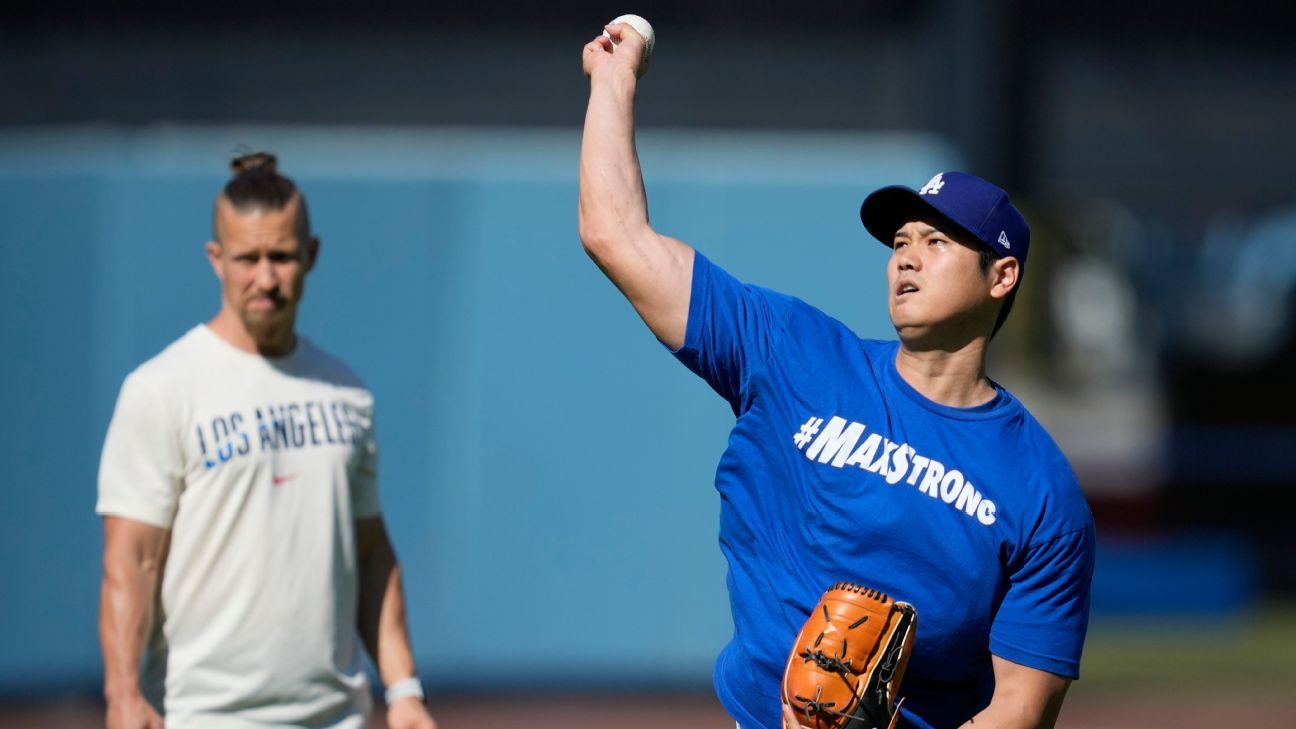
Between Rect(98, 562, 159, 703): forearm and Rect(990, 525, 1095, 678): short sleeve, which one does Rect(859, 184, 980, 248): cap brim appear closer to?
Rect(990, 525, 1095, 678): short sleeve

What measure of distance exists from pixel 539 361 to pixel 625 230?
252 inches

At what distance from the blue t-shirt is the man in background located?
1232 millimetres

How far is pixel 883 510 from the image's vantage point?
354 centimetres

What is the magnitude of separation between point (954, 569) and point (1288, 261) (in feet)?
53.3

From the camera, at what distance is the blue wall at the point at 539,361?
982 cm

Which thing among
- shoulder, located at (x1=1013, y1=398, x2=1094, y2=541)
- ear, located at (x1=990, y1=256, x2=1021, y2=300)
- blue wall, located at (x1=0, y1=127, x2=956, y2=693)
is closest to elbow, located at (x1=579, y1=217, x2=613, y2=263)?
ear, located at (x1=990, y1=256, x2=1021, y2=300)

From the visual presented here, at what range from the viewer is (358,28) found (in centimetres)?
1355

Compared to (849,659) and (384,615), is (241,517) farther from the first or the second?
(849,659)

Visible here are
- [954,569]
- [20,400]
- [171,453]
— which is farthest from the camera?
[20,400]

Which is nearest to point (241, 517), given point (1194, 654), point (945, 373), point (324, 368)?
point (324, 368)

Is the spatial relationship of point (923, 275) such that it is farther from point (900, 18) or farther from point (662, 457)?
point (900, 18)

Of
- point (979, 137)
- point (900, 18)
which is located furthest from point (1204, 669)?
point (900, 18)

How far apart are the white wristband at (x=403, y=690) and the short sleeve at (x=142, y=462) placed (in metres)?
0.75

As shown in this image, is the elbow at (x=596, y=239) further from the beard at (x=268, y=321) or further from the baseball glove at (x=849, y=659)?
the beard at (x=268, y=321)
